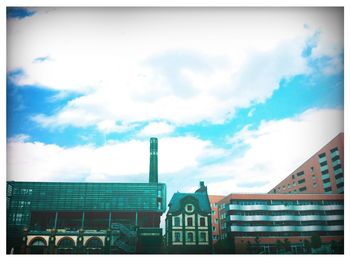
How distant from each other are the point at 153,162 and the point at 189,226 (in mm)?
11090

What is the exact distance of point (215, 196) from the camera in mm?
52219

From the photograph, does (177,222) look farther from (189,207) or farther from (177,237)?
(189,207)

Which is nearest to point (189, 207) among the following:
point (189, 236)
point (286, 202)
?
point (189, 236)

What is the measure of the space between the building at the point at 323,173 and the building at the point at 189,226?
62.9ft

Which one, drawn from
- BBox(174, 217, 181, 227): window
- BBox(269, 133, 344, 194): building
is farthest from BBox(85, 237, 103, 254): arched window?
BBox(269, 133, 344, 194): building

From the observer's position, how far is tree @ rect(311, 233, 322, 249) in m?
35.5

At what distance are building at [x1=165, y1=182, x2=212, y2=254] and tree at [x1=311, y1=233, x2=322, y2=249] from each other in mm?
11524

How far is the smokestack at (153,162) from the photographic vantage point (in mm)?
44188

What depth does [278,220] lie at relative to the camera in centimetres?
3909

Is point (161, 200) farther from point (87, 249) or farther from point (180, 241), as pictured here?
point (87, 249)

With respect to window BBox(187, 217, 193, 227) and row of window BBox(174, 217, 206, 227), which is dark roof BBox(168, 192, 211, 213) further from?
window BBox(187, 217, 193, 227)

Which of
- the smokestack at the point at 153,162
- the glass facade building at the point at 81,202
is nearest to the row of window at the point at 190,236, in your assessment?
the glass facade building at the point at 81,202

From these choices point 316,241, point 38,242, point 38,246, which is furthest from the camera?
point 38,242
